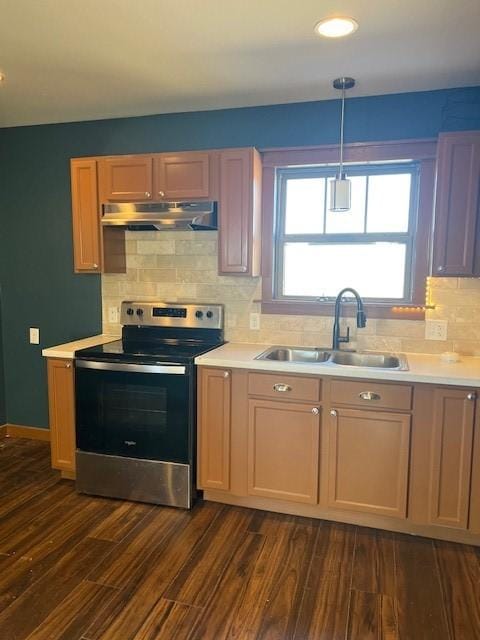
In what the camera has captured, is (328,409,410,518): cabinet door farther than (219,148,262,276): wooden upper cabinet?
No

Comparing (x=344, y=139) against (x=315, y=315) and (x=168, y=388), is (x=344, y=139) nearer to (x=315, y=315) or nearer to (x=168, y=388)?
(x=315, y=315)

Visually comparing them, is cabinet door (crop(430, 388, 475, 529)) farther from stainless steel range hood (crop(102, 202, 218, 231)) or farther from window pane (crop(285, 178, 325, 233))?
stainless steel range hood (crop(102, 202, 218, 231))

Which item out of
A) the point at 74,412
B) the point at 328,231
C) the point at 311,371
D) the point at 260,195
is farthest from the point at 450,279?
the point at 74,412

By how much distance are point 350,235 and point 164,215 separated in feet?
3.95

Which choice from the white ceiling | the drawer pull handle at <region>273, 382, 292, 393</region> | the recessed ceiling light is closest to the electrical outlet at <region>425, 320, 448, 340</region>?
the drawer pull handle at <region>273, 382, 292, 393</region>

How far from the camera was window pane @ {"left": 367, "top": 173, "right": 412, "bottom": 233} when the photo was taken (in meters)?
2.95

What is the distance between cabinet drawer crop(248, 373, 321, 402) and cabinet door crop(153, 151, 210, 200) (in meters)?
1.21

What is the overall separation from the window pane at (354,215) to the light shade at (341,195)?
0.37m

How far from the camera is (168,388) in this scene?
270cm

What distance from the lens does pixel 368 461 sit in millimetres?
2488

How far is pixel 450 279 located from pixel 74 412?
246cm

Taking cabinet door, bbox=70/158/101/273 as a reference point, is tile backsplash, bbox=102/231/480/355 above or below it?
below

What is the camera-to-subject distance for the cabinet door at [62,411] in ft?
9.77

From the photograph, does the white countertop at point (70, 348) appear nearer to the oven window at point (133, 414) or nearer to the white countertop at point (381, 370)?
the oven window at point (133, 414)
